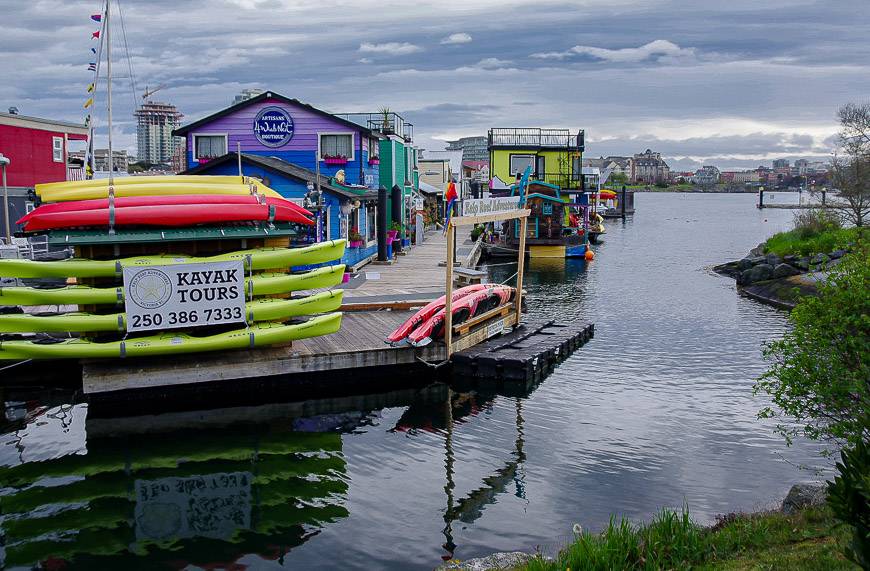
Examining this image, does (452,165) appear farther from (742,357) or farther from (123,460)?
(123,460)

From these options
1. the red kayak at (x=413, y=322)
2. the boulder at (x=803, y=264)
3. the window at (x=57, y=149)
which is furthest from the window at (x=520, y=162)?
the red kayak at (x=413, y=322)

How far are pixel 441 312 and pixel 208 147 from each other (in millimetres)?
21306

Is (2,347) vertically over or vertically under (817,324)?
under

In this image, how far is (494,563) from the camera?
396 inches

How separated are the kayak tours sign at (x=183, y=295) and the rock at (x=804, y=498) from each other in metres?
11.6

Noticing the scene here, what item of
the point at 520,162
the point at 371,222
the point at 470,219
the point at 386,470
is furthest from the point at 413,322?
the point at 520,162

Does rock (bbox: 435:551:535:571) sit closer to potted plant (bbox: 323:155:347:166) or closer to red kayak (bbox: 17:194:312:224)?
red kayak (bbox: 17:194:312:224)

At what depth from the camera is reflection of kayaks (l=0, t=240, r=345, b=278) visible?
16.6 meters

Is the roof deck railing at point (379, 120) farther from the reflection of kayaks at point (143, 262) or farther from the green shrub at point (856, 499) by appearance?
the green shrub at point (856, 499)

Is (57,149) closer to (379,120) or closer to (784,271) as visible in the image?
(379,120)

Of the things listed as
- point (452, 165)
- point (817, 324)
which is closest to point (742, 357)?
point (817, 324)

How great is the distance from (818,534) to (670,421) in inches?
338

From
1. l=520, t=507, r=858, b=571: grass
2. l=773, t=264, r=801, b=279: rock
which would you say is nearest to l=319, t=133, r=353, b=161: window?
l=773, t=264, r=801, b=279: rock

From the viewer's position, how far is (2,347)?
55.7 ft
